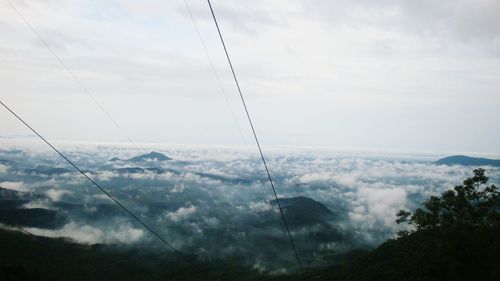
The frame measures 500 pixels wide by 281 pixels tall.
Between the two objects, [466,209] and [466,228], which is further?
[466,209]

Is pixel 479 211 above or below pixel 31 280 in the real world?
above

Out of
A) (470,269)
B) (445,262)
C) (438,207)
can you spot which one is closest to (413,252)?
(438,207)

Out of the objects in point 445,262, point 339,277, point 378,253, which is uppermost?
point 445,262

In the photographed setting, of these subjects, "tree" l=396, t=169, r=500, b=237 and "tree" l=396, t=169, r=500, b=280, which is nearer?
"tree" l=396, t=169, r=500, b=280

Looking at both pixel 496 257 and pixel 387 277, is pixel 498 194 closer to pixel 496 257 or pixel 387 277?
pixel 496 257

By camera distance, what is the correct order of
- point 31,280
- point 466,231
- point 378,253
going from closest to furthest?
point 466,231
point 31,280
point 378,253

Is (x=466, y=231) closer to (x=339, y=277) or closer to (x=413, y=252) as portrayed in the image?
(x=413, y=252)

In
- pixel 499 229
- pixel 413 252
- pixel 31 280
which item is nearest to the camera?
pixel 499 229

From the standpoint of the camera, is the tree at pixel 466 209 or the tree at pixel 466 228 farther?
the tree at pixel 466 209

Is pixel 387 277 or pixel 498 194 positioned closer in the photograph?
pixel 498 194

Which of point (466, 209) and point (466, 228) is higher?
point (466, 209)
